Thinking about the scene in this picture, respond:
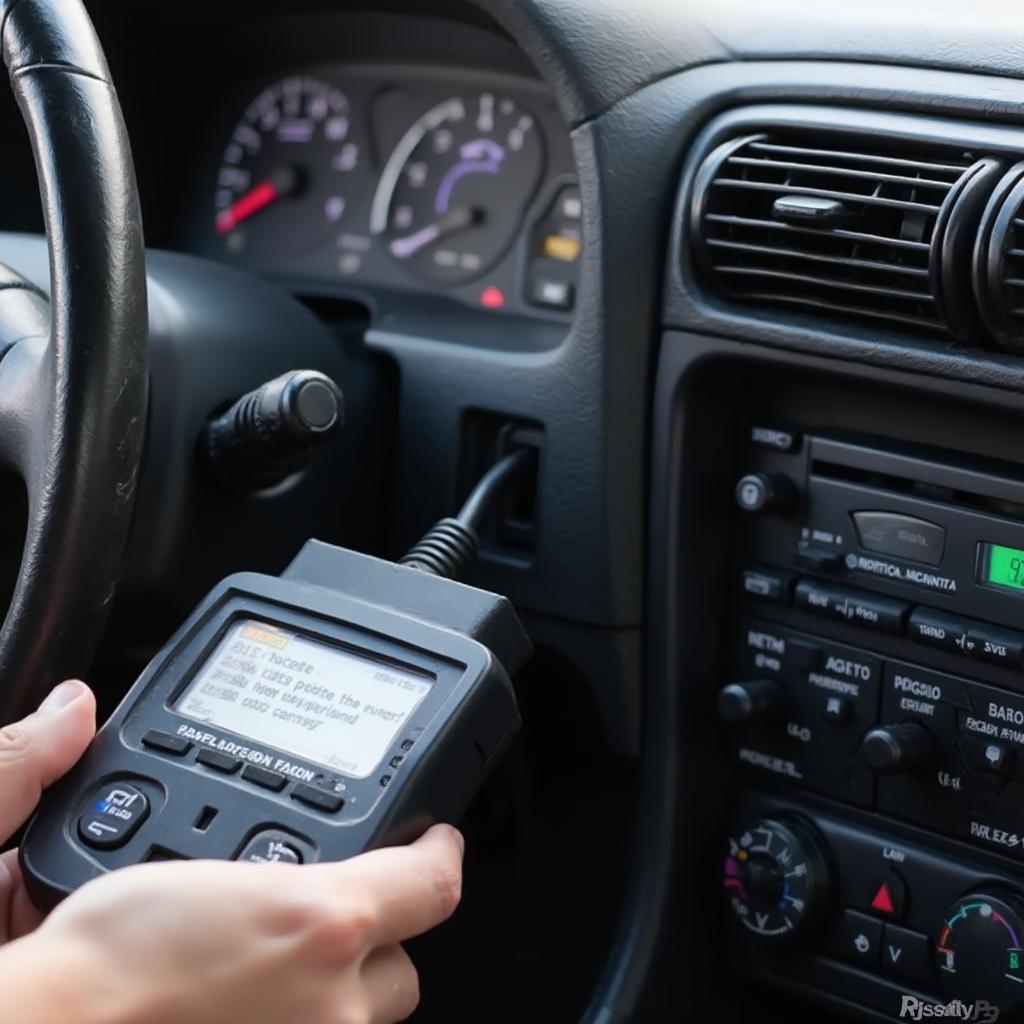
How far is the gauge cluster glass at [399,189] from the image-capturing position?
5.02 feet

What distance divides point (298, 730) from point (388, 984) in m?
0.19

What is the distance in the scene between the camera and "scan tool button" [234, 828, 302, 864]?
3.18 feet

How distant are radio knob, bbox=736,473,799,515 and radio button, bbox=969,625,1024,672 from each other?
0.17 meters

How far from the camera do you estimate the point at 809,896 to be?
→ 1340 millimetres

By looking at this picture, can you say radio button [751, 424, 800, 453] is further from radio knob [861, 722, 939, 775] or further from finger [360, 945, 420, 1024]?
finger [360, 945, 420, 1024]

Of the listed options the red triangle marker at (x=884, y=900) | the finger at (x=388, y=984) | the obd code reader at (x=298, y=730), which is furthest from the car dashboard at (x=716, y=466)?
the finger at (x=388, y=984)

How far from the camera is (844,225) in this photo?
1.18 metres

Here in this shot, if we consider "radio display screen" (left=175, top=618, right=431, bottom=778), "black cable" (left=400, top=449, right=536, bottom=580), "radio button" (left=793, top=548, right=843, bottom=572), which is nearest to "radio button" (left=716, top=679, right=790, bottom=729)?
"radio button" (left=793, top=548, right=843, bottom=572)

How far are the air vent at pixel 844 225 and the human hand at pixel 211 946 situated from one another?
21.1 inches

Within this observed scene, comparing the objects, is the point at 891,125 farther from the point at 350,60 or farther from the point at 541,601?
the point at 350,60

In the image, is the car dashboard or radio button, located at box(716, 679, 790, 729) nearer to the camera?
the car dashboard

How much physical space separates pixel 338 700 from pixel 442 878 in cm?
17

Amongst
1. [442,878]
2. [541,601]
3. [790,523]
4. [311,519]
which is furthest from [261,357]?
[442,878]

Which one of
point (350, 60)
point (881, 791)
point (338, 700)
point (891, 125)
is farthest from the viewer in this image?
point (350, 60)
